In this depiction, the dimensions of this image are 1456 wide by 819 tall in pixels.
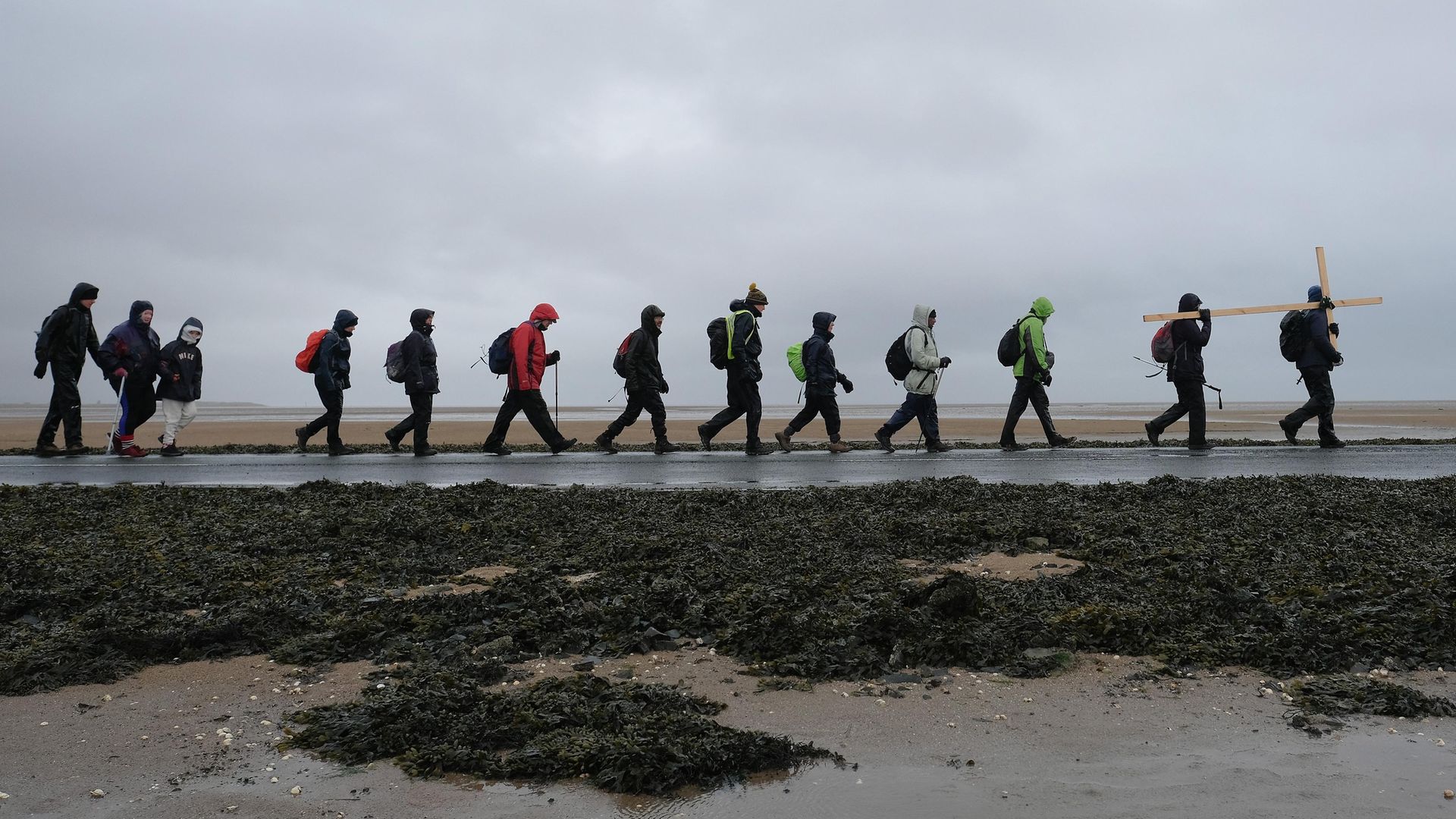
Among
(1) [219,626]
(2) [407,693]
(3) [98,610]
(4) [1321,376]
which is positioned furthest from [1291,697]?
(4) [1321,376]

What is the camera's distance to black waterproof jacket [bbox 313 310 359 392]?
16.7m

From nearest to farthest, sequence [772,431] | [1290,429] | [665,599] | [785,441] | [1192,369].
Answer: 1. [665,599]
2. [1192,369]
3. [1290,429]
4. [785,441]
5. [772,431]

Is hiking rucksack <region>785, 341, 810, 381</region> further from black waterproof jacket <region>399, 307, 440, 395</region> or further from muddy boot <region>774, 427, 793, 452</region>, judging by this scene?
black waterproof jacket <region>399, 307, 440, 395</region>

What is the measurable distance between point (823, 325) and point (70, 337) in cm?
1159

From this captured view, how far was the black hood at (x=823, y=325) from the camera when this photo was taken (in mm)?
17000

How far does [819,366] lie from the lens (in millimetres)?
16719

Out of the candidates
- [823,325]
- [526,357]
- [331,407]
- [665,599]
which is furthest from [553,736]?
[331,407]

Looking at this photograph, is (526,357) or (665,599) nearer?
(665,599)

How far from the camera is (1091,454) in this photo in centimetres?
1529

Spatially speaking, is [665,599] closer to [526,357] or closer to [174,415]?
[526,357]

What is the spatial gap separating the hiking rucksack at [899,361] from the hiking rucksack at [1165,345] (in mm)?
3653

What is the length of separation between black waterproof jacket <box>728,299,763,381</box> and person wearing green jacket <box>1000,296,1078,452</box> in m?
3.87

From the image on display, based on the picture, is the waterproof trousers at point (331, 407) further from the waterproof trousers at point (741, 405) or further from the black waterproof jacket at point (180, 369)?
the waterproof trousers at point (741, 405)

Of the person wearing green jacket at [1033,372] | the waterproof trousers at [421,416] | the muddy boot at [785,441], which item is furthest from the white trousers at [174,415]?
the person wearing green jacket at [1033,372]
